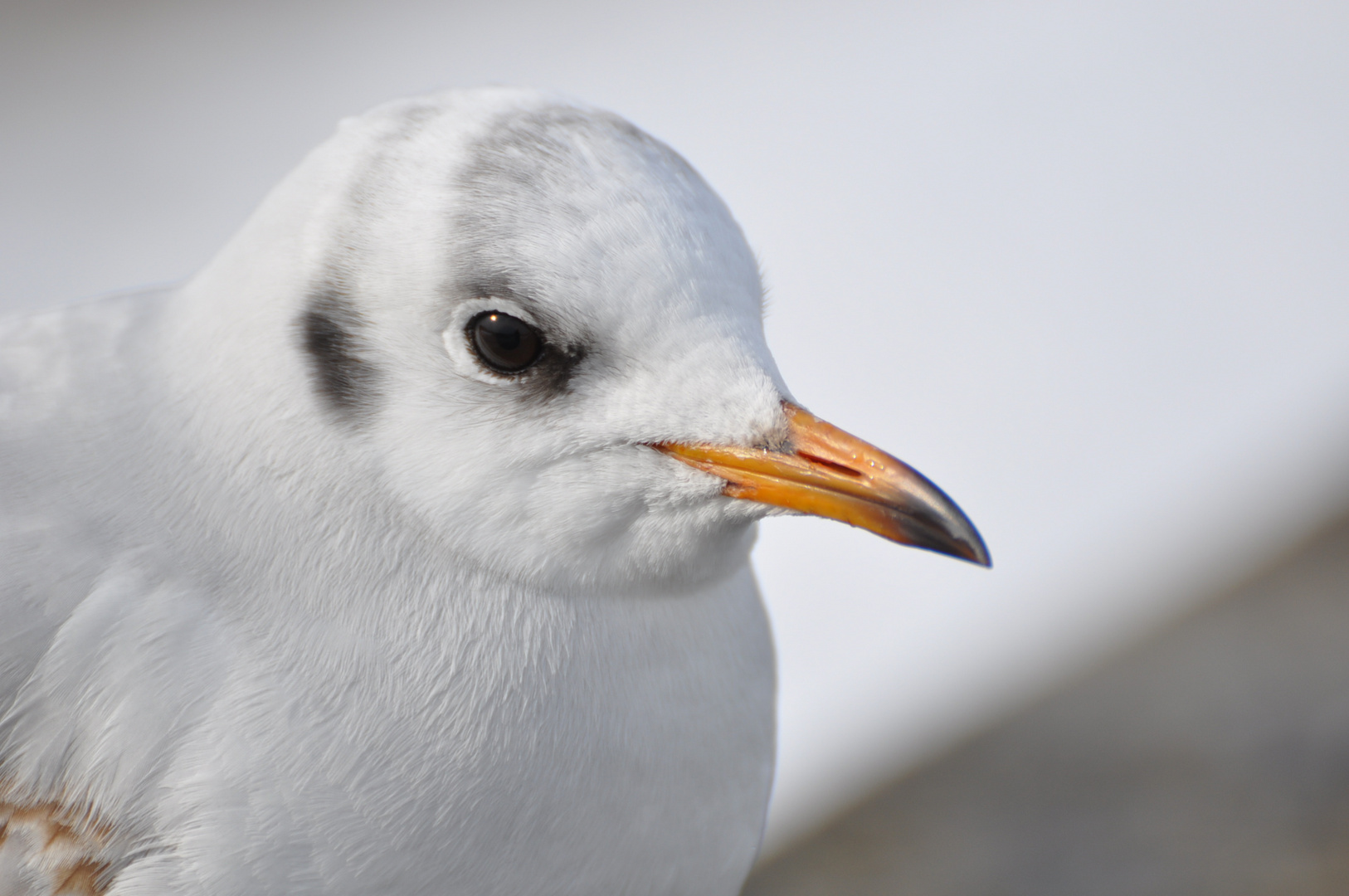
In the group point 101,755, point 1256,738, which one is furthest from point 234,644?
point 1256,738

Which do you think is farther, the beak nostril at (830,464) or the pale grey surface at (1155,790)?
the pale grey surface at (1155,790)

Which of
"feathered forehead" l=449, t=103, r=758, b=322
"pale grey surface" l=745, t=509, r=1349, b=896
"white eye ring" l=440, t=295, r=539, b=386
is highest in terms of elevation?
"feathered forehead" l=449, t=103, r=758, b=322

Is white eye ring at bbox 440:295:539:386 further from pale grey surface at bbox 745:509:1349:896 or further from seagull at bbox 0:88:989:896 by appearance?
pale grey surface at bbox 745:509:1349:896

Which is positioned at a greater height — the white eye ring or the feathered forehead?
the feathered forehead

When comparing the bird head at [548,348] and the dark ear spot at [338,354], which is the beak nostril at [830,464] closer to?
the bird head at [548,348]

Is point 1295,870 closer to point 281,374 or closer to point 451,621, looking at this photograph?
point 451,621

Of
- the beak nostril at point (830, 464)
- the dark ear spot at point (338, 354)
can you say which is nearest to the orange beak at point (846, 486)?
the beak nostril at point (830, 464)

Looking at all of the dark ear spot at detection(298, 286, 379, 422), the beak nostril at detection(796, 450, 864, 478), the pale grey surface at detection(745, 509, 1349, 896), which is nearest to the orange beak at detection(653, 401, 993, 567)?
the beak nostril at detection(796, 450, 864, 478)

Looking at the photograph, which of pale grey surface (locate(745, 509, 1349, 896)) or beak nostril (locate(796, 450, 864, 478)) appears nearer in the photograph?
beak nostril (locate(796, 450, 864, 478))
